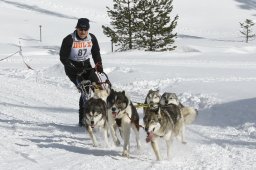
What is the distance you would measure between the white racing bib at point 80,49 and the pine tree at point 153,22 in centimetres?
2505

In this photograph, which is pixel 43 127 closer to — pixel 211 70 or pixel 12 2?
pixel 211 70

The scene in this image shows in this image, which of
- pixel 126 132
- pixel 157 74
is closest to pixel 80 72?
pixel 126 132

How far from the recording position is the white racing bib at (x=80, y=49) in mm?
7750

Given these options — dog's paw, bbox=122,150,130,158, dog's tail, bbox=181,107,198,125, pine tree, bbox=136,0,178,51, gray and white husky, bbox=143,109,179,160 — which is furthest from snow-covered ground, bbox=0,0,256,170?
pine tree, bbox=136,0,178,51

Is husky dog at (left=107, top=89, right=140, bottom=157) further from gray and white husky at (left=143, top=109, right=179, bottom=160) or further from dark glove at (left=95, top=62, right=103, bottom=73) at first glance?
dark glove at (left=95, top=62, right=103, bottom=73)

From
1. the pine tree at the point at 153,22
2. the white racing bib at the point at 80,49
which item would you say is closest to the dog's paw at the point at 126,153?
the white racing bib at the point at 80,49

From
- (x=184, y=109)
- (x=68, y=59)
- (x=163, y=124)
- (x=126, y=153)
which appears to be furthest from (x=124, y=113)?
(x=68, y=59)

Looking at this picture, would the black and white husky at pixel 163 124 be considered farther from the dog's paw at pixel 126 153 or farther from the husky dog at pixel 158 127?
the dog's paw at pixel 126 153

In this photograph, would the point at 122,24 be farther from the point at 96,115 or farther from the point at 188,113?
the point at 96,115

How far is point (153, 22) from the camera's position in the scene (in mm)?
33062

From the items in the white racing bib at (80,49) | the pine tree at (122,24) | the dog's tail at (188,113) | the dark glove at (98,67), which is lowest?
the dog's tail at (188,113)

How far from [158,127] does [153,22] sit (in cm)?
2762

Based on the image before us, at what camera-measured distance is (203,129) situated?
841 centimetres

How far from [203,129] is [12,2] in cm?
6152
